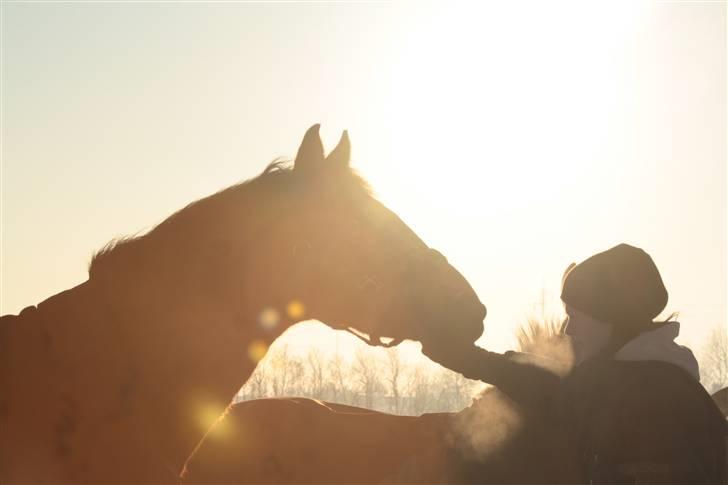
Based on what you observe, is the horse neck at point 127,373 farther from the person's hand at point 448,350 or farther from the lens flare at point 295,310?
the person's hand at point 448,350

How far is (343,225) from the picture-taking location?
4301mm

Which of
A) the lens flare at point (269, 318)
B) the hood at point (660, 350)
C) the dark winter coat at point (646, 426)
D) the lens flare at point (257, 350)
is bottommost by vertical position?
the dark winter coat at point (646, 426)

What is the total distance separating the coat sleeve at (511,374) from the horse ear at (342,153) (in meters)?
1.28

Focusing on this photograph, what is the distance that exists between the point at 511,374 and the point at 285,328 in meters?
1.28

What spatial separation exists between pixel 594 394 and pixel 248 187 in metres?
2.16

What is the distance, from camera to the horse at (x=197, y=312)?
3.57 m

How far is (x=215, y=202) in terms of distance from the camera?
4.14 metres

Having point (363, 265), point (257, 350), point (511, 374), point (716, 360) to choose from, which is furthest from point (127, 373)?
point (716, 360)

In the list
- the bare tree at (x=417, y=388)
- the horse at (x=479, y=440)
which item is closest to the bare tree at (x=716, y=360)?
the bare tree at (x=417, y=388)

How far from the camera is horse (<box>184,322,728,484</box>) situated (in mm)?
3467

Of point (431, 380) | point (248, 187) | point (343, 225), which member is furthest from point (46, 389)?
point (431, 380)

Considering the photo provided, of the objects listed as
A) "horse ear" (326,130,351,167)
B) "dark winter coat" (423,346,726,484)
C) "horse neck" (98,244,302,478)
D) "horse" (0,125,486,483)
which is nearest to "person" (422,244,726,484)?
"dark winter coat" (423,346,726,484)

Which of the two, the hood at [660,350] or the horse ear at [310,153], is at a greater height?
the horse ear at [310,153]

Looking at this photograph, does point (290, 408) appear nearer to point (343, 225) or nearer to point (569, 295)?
point (343, 225)
